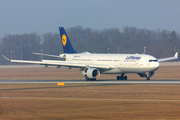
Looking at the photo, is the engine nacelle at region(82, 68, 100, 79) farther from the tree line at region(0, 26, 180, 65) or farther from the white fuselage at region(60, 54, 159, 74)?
the tree line at region(0, 26, 180, 65)

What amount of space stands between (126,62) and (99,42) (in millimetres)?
118565

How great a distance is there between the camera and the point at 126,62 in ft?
133

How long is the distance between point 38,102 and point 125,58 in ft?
75.4

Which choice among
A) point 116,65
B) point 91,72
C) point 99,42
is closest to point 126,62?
point 116,65

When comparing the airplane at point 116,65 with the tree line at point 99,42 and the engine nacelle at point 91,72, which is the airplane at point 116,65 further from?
the tree line at point 99,42

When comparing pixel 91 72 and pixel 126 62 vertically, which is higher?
pixel 126 62

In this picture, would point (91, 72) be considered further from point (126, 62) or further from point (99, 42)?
point (99, 42)

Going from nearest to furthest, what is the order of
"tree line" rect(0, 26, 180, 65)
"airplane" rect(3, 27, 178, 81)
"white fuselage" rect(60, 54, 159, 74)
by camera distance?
"white fuselage" rect(60, 54, 159, 74) → "airplane" rect(3, 27, 178, 81) → "tree line" rect(0, 26, 180, 65)

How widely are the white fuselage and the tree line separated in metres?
99.8

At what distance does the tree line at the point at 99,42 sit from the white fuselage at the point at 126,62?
99755 mm

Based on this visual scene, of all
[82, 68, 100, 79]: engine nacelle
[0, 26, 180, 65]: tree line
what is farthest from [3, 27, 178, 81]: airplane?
[0, 26, 180, 65]: tree line

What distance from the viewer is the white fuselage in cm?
3925

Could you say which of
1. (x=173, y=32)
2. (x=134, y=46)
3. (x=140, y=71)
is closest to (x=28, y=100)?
(x=140, y=71)

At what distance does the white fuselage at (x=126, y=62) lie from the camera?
39.2 metres
